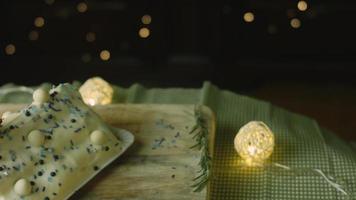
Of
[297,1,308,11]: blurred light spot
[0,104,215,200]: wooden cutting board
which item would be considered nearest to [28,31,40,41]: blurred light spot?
[297,1,308,11]: blurred light spot

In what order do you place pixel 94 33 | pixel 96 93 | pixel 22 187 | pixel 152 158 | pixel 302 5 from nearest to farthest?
pixel 22 187
pixel 152 158
pixel 96 93
pixel 302 5
pixel 94 33

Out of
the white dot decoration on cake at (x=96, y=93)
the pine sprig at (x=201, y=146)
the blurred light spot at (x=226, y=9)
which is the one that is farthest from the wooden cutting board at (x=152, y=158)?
the blurred light spot at (x=226, y=9)

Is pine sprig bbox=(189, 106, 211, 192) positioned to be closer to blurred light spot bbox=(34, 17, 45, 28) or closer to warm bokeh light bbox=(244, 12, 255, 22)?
warm bokeh light bbox=(244, 12, 255, 22)

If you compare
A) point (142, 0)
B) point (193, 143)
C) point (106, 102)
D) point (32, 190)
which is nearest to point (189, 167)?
point (193, 143)

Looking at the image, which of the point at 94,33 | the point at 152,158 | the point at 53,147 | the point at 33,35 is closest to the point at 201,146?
the point at 152,158

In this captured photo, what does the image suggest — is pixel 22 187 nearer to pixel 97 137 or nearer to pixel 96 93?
pixel 97 137

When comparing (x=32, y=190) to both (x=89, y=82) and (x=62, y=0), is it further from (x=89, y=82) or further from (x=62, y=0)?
(x=62, y=0)
